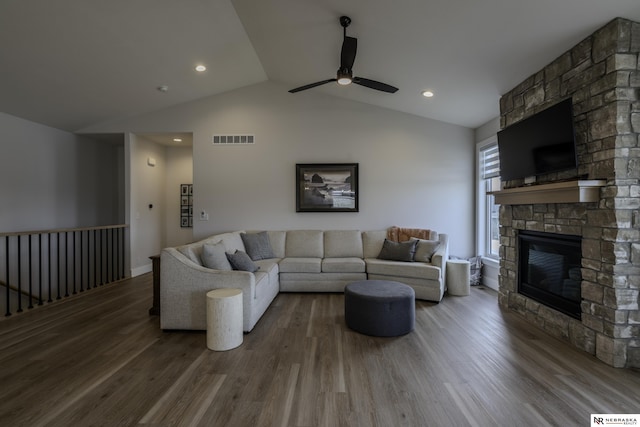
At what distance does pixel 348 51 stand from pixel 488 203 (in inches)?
148

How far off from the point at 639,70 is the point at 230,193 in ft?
17.4

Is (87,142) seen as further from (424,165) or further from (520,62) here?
(520,62)

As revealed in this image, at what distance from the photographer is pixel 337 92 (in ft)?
16.9

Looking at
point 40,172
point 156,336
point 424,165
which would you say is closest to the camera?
point 156,336

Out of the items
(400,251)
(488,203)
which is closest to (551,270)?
(400,251)

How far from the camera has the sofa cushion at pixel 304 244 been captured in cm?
502

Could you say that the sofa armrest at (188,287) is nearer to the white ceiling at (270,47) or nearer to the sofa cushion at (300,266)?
the sofa cushion at (300,266)

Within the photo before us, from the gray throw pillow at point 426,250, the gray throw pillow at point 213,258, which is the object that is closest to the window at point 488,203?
the gray throw pillow at point 426,250

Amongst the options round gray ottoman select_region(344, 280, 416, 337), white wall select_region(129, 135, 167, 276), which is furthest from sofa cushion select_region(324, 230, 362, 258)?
Answer: white wall select_region(129, 135, 167, 276)

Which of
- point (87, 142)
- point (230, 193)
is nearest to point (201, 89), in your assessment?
point (230, 193)

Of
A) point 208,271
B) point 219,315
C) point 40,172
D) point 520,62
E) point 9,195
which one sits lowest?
point 219,315

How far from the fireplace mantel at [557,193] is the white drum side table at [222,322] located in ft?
10.4

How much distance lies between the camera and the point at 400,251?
15.0ft

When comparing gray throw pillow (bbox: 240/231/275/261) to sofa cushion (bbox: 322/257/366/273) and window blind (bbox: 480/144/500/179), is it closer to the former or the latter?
A: sofa cushion (bbox: 322/257/366/273)
